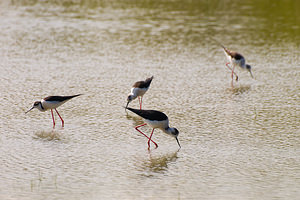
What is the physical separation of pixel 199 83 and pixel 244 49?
413 cm

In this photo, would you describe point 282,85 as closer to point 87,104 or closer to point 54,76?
point 87,104

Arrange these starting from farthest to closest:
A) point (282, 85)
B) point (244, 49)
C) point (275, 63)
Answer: point (244, 49) → point (275, 63) → point (282, 85)

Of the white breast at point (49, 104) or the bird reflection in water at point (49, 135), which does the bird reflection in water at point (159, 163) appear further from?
the white breast at point (49, 104)

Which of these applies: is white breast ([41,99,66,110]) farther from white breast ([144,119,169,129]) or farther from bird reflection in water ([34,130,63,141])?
white breast ([144,119,169,129])

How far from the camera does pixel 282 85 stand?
13.4 meters

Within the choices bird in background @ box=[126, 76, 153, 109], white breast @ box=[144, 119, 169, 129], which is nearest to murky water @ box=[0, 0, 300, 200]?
bird in background @ box=[126, 76, 153, 109]

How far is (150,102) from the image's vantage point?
1210 cm

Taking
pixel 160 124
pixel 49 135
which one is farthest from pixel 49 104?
pixel 160 124

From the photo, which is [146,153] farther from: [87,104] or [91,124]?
[87,104]

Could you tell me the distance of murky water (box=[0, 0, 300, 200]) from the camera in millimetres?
7633

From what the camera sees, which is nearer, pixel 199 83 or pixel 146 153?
pixel 146 153

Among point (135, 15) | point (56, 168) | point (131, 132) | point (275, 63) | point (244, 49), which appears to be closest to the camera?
point (56, 168)

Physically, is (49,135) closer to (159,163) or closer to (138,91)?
(159,163)

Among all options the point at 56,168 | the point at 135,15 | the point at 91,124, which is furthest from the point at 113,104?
the point at 135,15
